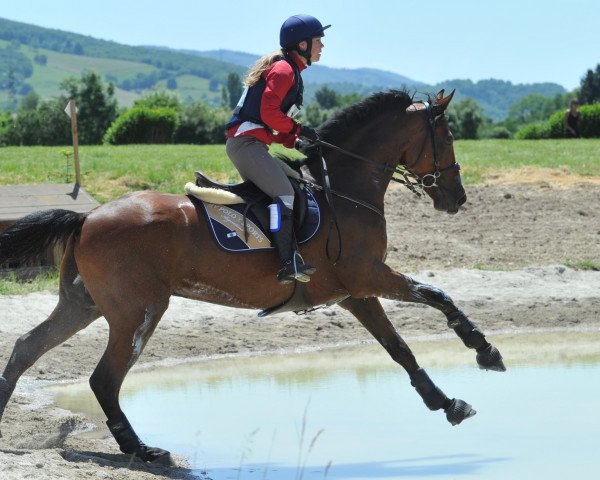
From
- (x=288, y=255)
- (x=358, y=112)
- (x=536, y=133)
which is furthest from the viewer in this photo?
(x=536, y=133)

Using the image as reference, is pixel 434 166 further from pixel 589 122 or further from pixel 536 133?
pixel 536 133

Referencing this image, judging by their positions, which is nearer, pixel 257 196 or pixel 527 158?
pixel 257 196

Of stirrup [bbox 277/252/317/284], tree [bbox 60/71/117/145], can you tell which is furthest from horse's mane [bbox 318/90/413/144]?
tree [bbox 60/71/117/145]

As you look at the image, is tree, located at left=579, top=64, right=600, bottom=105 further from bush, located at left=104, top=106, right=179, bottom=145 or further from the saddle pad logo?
the saddle pad logo

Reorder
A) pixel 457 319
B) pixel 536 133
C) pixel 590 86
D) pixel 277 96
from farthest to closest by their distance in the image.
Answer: pixel 590 86 < pixel 536 133 < pixel 457 319 < pixel 277 96

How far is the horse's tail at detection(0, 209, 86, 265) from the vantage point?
8.52m

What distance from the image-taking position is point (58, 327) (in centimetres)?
868

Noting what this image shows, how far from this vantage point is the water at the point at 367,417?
8398 mm

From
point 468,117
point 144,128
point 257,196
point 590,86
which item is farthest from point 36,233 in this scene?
point 590,86

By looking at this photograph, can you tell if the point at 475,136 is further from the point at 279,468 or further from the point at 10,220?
the point at 279,468

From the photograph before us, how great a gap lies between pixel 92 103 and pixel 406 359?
5133 centimetres

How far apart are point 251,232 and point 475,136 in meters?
54.4

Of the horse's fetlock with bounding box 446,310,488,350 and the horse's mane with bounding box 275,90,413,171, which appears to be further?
the horse's mane with bounding box 275,90,413,171

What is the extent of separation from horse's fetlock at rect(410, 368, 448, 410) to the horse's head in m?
1.47
